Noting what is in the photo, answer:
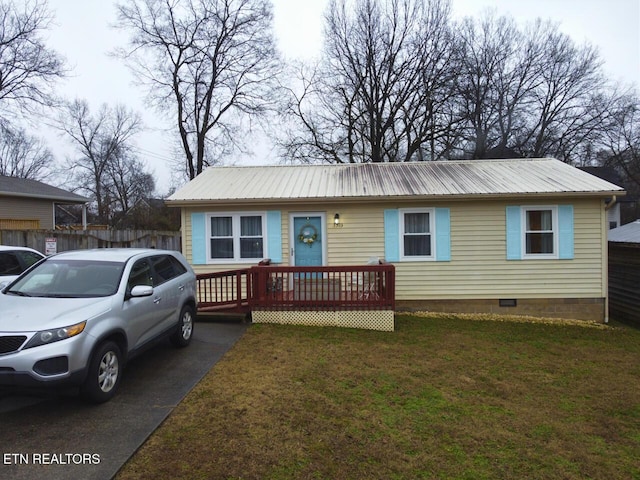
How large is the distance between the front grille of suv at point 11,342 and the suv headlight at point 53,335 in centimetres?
7

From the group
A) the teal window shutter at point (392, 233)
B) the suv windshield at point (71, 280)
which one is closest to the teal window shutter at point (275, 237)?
the teal window shutter at point (392, 233)

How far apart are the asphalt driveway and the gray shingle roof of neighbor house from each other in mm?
15913

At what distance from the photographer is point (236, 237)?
Result: 8.94m

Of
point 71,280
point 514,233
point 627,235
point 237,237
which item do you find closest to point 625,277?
point 627,235

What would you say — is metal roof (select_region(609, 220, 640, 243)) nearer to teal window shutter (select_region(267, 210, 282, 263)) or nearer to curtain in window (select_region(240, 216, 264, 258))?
teal window shutter (select_region(267, 210, 282, 263))

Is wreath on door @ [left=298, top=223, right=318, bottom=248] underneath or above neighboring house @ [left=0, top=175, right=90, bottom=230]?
underneath

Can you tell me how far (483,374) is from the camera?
16.2 feet

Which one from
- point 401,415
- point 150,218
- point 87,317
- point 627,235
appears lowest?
point 401,415

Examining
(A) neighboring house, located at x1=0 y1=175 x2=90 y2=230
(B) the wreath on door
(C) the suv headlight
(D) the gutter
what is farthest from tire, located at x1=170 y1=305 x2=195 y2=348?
A: (A) neighboring house, located at x1=0 y1=175 x2=90 y2=230

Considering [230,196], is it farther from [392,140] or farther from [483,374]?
[392,140]

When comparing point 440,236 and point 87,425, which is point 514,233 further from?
point 87,425

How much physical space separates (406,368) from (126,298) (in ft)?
12.1

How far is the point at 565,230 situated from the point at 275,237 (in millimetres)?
6881

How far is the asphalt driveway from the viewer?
2668 mm
